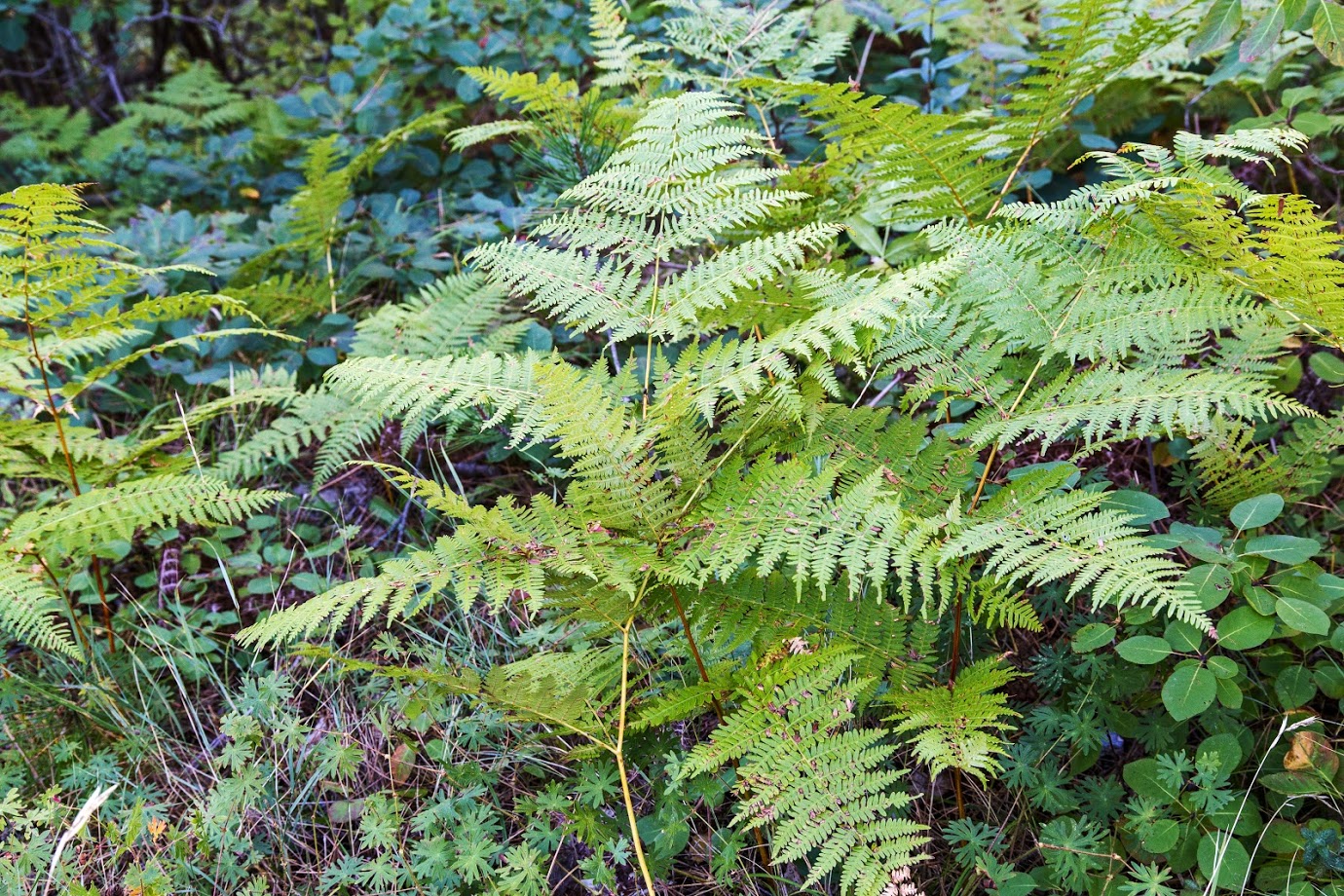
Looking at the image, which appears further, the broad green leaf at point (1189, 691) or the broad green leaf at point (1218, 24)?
the broad green leaf at point (1218, 24)

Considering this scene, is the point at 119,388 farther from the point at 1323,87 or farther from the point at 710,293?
the point at 1323,87

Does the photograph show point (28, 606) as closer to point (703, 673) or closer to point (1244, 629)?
point (703, 673)

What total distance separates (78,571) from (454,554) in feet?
6.24

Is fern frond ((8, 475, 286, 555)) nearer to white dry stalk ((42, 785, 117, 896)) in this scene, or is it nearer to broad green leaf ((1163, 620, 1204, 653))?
white dry stalk ((42, 785, 117, 896))

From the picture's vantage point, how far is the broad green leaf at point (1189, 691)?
1807mm

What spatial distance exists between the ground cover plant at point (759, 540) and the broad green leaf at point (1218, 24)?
0.01 meters

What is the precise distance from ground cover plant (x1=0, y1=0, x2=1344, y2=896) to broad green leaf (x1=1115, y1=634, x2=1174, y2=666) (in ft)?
0.05

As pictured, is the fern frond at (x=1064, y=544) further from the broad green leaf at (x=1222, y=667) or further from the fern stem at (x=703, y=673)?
the fern stem at (x=703, y=673)

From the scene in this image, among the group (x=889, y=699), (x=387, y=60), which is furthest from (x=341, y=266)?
(x=889, y=699)

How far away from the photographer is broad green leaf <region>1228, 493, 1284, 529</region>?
196 cm

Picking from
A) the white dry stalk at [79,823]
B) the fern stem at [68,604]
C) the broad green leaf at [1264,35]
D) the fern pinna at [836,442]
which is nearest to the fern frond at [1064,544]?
the fern pinna at [836,442]

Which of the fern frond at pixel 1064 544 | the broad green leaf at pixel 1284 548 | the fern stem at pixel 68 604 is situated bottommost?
the fern stem at pixel 68 604

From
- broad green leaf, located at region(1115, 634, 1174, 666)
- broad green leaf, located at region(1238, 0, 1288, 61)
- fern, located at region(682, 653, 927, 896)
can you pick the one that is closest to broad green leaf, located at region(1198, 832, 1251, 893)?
broad green leaf, located at region(1115, 634, 1174, 666)

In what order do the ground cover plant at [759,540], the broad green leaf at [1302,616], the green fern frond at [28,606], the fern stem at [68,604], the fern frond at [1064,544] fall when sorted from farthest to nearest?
the fern stem at [68,604], the green fern frond at [28,606], the broad green leaf at [1302,616], the ground cover plant at [759,540], the fern frond at [1064,544]
